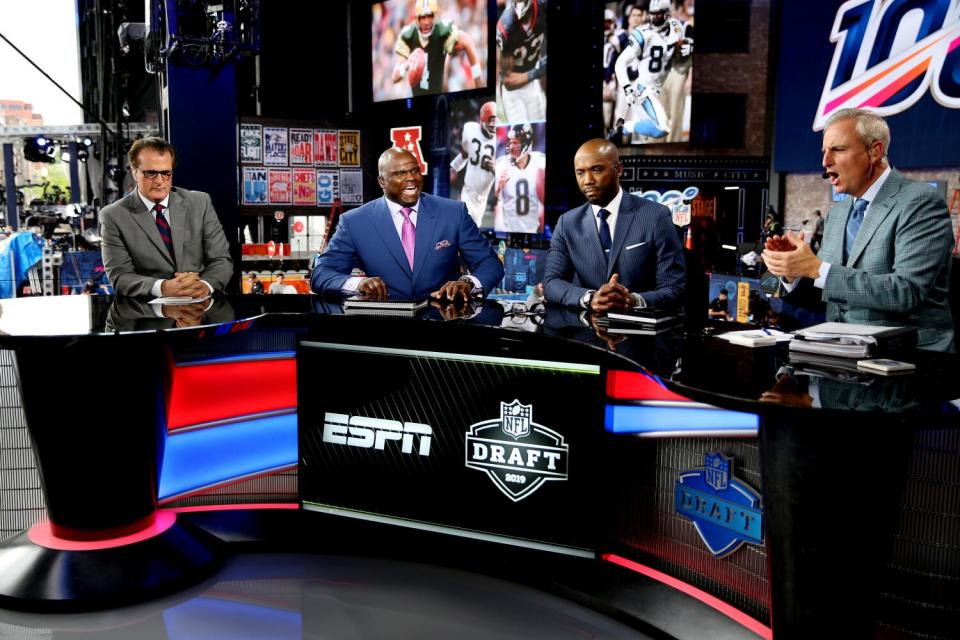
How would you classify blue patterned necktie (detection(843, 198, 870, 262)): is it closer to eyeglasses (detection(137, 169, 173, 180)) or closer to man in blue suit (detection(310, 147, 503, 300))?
man in blue suit (detection(310, 147, 503, 300))

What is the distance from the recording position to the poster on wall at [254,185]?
45.7 feet

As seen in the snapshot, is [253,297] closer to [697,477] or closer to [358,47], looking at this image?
[697,477]

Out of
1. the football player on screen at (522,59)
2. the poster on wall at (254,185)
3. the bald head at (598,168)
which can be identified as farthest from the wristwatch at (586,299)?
the poster on wall at (254,185)

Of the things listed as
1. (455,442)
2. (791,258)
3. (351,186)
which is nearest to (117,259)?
(455,442)

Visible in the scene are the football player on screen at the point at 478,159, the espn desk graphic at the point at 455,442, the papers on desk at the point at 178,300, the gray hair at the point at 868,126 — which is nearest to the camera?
the gray hair at the point at 868,126

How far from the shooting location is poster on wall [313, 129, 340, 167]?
570 inches

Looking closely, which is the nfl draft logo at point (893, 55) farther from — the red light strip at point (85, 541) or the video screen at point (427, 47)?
the red light strip at point (85, 541)

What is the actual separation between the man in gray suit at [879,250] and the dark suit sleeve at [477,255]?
1.35 metres

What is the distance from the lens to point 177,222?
3.56m

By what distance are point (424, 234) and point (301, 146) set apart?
1140 cm

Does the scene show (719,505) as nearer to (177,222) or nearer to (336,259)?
(336,259)

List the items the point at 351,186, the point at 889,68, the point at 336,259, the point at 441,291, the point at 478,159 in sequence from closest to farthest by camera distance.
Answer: the point at 441,291
the point at 336,259
the point at 889,68
the point at 478,159
the point at 351,186

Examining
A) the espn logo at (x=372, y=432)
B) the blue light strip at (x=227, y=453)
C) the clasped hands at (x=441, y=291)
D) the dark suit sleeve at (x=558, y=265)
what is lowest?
the blue light strip at (x=227, y=453)

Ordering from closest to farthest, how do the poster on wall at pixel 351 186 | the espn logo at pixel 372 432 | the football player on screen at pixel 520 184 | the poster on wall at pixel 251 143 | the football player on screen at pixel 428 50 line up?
1. the espn logo at pixel 372 432
2. the football player on screen at pixel 520 184
3. the football player on screen at pixel 428 50
4. the poster on wall at pixel 251 143
5. the poster on wall at pixel 351 186
